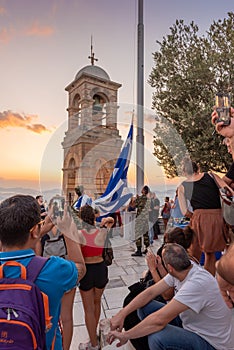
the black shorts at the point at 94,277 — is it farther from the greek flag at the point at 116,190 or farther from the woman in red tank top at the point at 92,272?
the greek flag at the point at 116,190

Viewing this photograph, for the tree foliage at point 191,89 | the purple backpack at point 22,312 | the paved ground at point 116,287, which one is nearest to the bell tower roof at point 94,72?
the tree foliage at point 191,89

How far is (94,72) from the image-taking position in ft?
44.1

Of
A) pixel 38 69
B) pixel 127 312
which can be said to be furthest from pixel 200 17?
pixel 127 312

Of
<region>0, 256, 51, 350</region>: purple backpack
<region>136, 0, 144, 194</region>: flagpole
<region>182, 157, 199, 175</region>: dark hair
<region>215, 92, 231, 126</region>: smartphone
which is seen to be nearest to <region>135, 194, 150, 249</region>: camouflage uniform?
<region>136, 0, 144, 194</region>: flagpole

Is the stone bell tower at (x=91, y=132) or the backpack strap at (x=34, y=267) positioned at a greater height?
the stone bell tower at (x=91, y=132)

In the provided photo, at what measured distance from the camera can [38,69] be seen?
23.2ft

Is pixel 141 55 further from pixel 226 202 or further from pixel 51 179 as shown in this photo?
pixel 226 202

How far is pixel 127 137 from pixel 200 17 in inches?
272

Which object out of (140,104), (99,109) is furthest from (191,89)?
(140,104)

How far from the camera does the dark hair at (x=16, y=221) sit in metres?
1.11

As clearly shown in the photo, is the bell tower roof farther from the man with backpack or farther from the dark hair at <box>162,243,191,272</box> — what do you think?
the man with backpack

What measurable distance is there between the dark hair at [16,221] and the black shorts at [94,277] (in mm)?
1527

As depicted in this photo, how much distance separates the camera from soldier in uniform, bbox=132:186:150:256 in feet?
21.3

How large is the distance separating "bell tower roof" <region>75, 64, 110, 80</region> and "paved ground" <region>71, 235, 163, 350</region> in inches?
369
